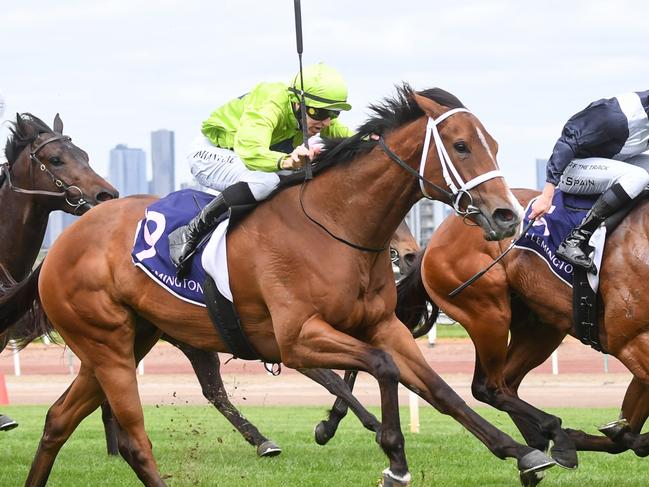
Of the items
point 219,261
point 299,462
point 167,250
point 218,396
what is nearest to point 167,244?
point 167,250

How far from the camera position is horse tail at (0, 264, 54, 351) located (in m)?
7.27

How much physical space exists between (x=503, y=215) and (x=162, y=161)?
48211mm

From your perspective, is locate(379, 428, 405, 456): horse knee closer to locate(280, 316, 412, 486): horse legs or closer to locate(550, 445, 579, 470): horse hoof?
locate(280, 316, 412, 486): horse legs

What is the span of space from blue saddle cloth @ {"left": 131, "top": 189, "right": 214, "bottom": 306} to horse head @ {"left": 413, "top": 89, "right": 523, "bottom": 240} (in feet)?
4.28

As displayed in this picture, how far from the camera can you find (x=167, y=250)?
6.23m

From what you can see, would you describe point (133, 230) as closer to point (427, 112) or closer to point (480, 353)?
point (427, 112)

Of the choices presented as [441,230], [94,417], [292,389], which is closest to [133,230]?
[441,230]

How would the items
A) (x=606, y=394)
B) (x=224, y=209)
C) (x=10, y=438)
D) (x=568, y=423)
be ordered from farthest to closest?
(x=606, y=394), (x=568, y=423), (x=10, y=438), (x=224, y=209)

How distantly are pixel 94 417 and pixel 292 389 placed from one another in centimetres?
401

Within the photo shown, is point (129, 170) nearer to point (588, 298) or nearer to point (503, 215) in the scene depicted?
point (588, 298)

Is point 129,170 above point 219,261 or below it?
below

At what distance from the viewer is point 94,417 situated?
1408 cm

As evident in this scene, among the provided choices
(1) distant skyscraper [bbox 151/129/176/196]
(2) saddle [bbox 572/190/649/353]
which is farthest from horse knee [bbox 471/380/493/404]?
(1) distant skyscraper [bbox 151/129/176/196]

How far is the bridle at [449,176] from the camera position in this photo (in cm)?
536
